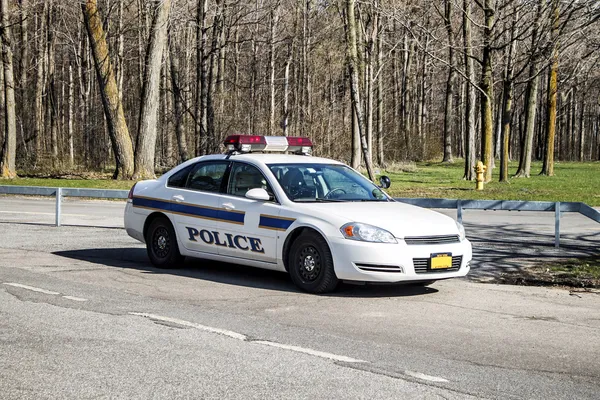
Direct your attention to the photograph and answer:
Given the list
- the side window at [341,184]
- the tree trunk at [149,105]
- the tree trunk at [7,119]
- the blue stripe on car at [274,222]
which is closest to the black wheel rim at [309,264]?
the blue stripe on car at [274,222]

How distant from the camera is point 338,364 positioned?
251 inches

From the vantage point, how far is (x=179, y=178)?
11.5 m

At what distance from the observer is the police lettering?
10.1m

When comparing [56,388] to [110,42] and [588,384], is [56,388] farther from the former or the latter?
[110,42]

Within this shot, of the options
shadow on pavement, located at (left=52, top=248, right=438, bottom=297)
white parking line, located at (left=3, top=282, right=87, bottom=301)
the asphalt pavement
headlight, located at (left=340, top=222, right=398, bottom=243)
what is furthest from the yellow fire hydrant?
white parking line, located at (left=3, top=282, right=87, bottom=301)

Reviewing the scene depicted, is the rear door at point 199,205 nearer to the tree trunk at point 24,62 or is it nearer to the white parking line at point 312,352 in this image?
the white parking line at point 312,352

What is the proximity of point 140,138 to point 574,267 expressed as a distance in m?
21.8

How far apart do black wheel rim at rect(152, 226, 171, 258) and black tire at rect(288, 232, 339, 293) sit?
7.54 feet

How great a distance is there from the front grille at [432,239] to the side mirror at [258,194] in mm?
1864

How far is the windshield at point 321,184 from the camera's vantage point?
404 inches

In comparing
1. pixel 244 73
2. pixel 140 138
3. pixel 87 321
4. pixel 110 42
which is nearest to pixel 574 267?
pixel 87 321

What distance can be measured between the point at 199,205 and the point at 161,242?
0.93 m

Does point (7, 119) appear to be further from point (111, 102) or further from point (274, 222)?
point (274, 222)

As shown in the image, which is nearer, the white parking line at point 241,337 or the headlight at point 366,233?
the white parking line at point 241,337
